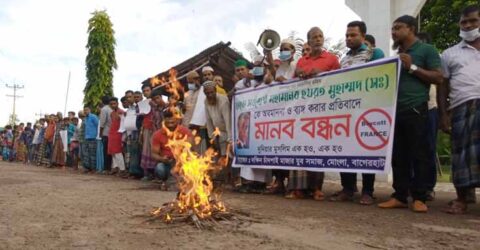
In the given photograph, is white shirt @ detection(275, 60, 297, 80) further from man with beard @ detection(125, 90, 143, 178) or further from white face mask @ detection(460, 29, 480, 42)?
man with beard @ detection(125, 90, 143, 178)

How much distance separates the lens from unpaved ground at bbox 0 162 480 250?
3.34 m

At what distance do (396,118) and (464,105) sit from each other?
686mm

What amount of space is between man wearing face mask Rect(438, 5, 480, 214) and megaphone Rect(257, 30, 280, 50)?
240 cm

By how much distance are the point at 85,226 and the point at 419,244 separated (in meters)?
2.69

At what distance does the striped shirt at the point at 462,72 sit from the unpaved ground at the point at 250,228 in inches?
48.5

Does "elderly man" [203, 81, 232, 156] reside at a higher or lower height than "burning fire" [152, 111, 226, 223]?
higher

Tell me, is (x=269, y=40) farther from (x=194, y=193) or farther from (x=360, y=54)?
(x=194, y=193)

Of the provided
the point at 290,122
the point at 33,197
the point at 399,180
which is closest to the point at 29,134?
the point at 33,197

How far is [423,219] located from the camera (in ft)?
14.5

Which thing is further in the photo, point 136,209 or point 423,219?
point 136,209

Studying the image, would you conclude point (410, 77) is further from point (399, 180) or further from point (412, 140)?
point (399, 180)

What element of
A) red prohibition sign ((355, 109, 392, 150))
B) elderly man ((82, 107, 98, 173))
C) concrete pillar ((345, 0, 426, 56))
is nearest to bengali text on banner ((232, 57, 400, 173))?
red prohibition sign ((355, 109, 392, 150))

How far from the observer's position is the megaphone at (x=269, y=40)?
6.70m

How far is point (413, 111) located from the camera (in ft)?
16.1
